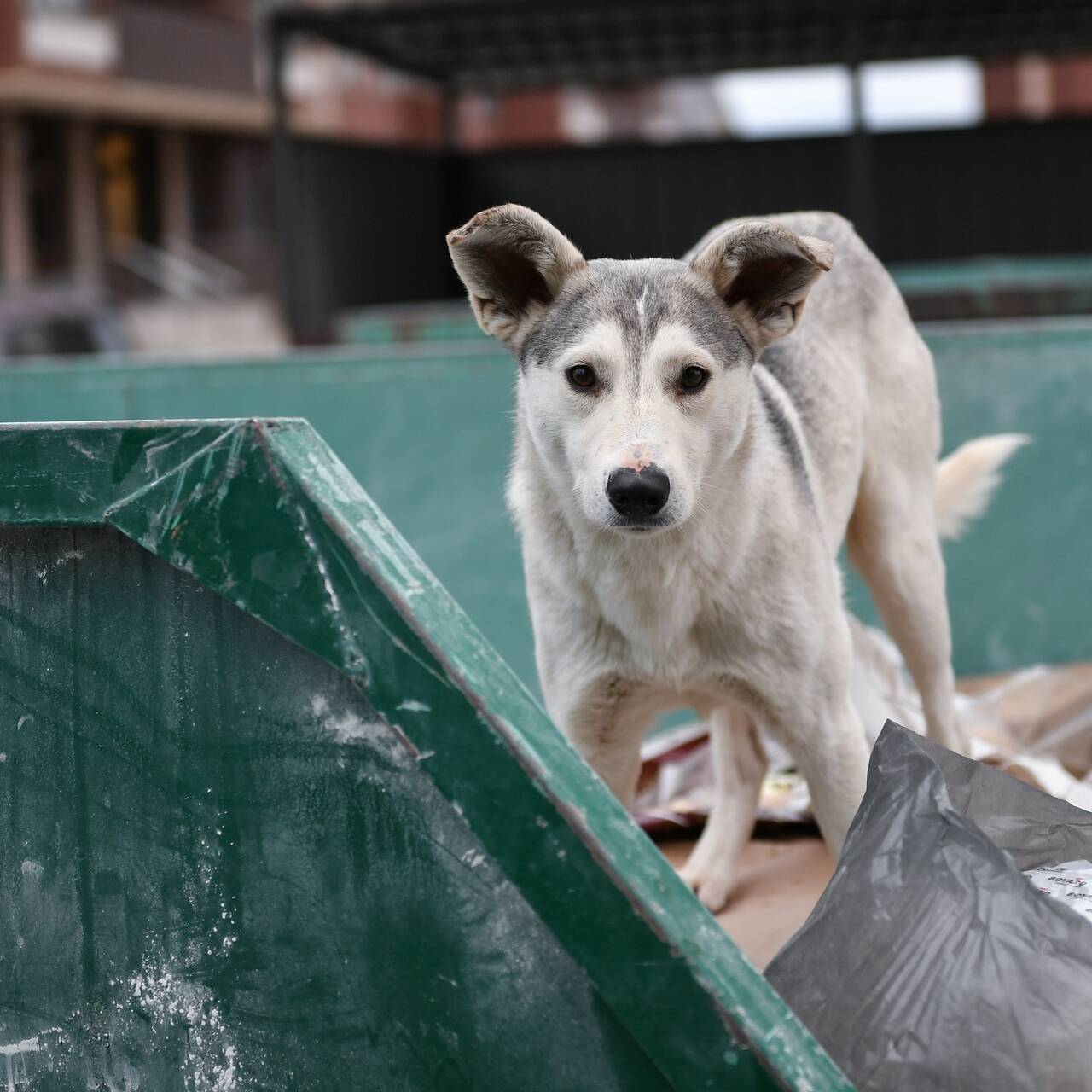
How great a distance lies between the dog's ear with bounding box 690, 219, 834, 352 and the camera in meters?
2.68

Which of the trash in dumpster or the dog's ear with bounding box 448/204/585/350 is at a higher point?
the dog's ear with bounding box 448/204/585/350

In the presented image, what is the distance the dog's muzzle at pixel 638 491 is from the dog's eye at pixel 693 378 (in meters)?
0.27

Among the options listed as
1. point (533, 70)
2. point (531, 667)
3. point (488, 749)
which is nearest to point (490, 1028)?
point (488, 749)

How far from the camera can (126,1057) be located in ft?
6.57

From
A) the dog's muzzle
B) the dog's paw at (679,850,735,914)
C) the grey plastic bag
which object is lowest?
the dog's paw at (679,850,735,914)

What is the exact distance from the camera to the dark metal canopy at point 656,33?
9.48 meters

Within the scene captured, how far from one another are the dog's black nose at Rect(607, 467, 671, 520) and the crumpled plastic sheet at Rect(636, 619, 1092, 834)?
176 centimetres

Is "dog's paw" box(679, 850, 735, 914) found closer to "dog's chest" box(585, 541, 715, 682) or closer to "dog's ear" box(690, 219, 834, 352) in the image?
"dog's chest" box(585, 541, 715, 682)

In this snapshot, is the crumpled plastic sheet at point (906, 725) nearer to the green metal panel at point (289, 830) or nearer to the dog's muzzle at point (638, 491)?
the dog's muzzle at point (638, 491)

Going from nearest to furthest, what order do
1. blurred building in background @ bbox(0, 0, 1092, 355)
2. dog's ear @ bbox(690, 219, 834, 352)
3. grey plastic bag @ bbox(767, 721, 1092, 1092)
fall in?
grey plastic bag @ bbox(767, 721, 1092, 1092), dog's ear @ bbox(690, 219, 834, 352), blurred building in background @ bbox(0, 0, 1092, 355)

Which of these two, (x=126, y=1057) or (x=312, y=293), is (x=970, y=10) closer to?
(x=312, y=293)

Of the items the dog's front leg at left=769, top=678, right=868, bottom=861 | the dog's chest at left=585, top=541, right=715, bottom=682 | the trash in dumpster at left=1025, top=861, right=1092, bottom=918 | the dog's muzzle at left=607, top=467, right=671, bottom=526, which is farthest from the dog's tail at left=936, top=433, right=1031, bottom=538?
the trash in dumpster at left=1025, top=861, right=1092, bottom=918

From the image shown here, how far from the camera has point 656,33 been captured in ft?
35.0

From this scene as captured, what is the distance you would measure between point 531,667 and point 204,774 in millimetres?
3656
